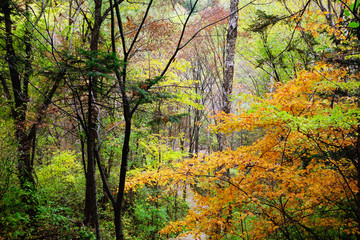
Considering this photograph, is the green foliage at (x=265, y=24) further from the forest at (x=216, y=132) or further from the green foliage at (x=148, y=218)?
the green foliage at (x=148, y=218)

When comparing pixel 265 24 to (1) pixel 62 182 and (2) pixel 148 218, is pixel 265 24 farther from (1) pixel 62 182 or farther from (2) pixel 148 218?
(1) pixel 62 182

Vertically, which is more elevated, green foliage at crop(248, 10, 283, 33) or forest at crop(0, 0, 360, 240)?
green foliage at crop(248, 10, 283, 33)

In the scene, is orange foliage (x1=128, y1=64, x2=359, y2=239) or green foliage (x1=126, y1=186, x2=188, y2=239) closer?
orange foliage (x1=128, y1=64, x2=359, y2=239)

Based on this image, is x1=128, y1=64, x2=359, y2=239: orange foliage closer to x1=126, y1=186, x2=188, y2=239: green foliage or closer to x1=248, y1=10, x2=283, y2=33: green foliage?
x1=248, y1=10, x2=283, y2=33: green foliage

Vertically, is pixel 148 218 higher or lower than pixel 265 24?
lower

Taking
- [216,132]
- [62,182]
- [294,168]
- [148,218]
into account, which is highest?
[216,132]

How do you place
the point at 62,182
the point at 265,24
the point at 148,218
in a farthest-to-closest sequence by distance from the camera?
the point at 62,182 < the point at 148,218 < the point at 265,24

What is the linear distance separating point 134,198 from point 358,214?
960 cm

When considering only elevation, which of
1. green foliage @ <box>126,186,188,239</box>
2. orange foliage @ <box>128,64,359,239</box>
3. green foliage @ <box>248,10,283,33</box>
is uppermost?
green foliage @ <box>248,10,283,33</box>

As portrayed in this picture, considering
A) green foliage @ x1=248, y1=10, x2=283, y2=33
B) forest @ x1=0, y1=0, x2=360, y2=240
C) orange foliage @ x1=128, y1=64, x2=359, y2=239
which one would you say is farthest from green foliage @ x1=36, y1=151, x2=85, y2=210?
green foliage @ x1=248, y1=10, x2=283, y2=33

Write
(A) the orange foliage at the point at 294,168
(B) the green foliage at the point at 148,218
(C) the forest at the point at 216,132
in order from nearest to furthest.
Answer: (C) the forest at the point at 216,132
(A) the orange foliage at the point at 294,168
(B) the green foliage at the point at 148,218

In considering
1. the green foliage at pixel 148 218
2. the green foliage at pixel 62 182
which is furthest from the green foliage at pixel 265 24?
the green foliage at pixel 62 182

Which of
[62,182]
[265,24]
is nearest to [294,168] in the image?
[265,24]

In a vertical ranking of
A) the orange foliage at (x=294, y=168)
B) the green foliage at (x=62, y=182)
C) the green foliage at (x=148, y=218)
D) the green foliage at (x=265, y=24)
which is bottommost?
the green foliage at (x=148, y=218)
